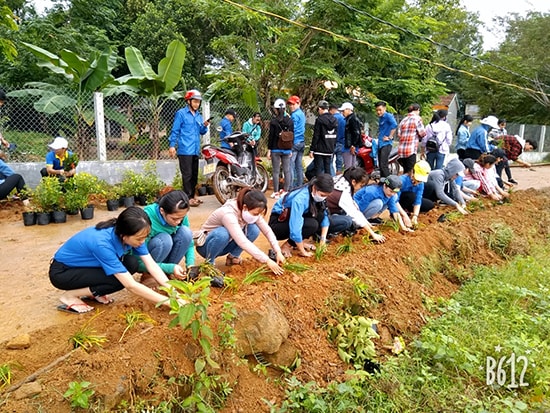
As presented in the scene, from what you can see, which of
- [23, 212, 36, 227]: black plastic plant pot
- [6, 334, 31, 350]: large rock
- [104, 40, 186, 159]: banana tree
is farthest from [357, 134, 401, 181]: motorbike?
[6, 334, 31, 350]: large rock

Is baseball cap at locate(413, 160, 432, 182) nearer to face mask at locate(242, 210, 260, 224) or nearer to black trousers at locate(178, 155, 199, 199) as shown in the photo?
face mask at locate(242, 210, 260, 224)

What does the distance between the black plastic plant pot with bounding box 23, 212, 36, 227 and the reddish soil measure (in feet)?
0.59

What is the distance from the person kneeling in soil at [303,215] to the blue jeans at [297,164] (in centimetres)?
373

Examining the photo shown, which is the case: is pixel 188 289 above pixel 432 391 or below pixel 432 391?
above

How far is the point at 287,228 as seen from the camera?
482 centimetres

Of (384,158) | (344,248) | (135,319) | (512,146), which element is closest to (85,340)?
(135,319)

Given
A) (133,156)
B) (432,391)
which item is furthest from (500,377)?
(133,156)

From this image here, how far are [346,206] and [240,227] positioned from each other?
5.38 ft

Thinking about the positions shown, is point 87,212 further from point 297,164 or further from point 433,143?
point 433,143

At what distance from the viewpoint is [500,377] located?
3529 mm

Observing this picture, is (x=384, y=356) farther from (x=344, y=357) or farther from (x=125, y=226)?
(x=125, y=226)

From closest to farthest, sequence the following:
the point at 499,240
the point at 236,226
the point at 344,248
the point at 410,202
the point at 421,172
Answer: the point at 236,226, the point at 344,248, the point at 421,172, the point at 499,240, the point at 410,202

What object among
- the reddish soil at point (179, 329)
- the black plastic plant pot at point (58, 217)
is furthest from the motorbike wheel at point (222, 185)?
the black plastic plant pot at point (58, 217)

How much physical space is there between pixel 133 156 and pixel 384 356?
743 cm
